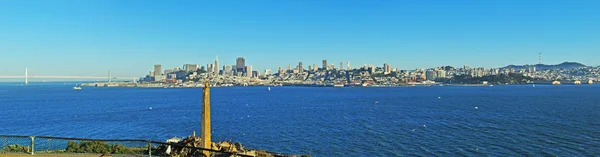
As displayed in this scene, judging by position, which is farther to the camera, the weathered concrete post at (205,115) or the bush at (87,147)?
the bush at (87,147)

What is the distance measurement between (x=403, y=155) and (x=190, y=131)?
61.7 feet

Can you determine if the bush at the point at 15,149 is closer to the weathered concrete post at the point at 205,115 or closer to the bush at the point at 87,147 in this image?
the bush at the point at 87,147

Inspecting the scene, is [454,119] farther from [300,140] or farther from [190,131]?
[190,131]

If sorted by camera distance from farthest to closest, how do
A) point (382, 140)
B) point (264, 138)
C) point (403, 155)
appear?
point (264, 138) < point (382, 140) < point (403, 155)

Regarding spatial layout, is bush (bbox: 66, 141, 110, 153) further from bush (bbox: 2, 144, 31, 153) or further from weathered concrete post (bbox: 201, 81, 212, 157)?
weathered concrete post (bbox: 201, 81, 212, 157)

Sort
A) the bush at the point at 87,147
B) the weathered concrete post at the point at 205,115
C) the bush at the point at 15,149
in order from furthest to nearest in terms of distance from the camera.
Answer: the bush at the point at 87,147
the bush at the point at 15,149
the weathered concrete post at the point at 205,115

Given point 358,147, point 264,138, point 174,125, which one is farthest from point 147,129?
point 358,147

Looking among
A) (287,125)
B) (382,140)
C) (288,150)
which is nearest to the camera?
(288,150)

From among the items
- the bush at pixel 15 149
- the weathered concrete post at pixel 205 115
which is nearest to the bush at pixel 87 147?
the bush at pixel 15 149

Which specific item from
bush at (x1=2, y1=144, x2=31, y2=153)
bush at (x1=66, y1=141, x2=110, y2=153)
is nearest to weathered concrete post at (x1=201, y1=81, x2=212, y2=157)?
bush at (x1=2, y1=144, x2=31, y2=153)

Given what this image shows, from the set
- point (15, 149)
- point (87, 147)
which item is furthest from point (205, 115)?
point (15, 149)

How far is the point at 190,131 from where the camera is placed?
35562 mm

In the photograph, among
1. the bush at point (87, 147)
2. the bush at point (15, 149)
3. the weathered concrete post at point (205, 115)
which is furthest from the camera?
the bush at point (87, 147)

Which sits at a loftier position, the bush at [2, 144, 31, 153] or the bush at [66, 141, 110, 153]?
the bush at [2, 144, 31, 153]
